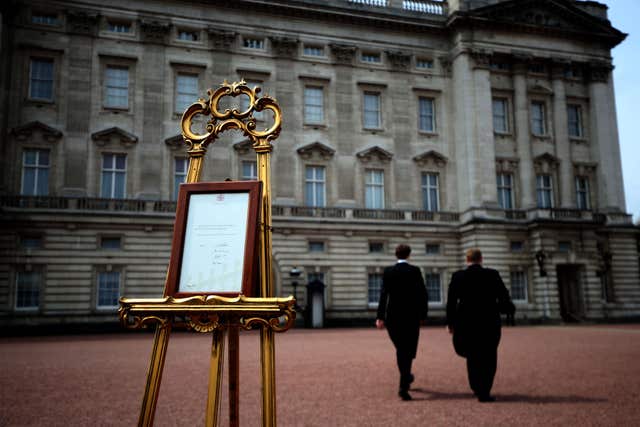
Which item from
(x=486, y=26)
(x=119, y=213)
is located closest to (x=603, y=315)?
(x=486, y=26)

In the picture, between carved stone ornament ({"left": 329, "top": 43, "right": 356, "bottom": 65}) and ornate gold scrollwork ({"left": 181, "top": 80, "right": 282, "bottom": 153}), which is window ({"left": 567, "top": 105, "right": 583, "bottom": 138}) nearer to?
carved stone ornament ({"left": 329, "top": 43, "right": 356, "bottom": 65})

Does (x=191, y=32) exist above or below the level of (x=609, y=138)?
above

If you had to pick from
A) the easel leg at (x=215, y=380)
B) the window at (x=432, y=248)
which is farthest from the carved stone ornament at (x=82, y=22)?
the easel leg at (x=215, y=380)

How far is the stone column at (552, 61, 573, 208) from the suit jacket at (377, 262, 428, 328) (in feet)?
96.6

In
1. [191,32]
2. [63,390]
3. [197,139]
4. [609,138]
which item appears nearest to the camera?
[197,139]

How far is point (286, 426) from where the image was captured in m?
6.20

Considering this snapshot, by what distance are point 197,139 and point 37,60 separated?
27.9 metres

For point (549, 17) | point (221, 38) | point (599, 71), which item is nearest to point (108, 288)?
point (221, 38)

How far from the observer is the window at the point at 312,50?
106 feet

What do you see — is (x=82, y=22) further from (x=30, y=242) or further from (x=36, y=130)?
(x=30, y=242)

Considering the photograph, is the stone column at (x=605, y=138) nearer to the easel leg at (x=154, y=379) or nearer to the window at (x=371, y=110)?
the window at (x=371, y=110)

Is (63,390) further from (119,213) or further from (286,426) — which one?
(119,213)

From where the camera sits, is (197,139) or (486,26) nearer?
(197,139)

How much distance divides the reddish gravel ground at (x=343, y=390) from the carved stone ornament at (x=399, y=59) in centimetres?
2291
